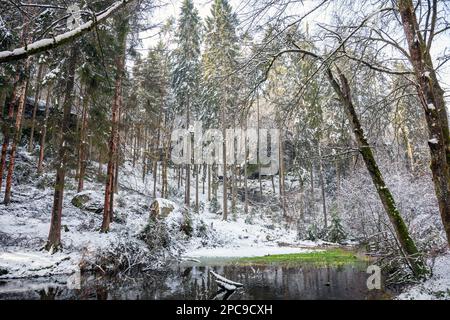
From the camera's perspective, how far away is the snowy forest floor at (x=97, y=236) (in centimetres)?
931

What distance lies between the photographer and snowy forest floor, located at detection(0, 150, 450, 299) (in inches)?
367

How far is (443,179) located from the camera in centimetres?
426

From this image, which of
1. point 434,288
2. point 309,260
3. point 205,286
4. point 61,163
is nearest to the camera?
point 434,288

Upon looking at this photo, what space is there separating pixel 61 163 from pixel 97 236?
341cm

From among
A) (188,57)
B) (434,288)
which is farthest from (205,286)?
(188,57)

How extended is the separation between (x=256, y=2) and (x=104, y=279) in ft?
28.8

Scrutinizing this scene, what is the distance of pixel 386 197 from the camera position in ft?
24.2

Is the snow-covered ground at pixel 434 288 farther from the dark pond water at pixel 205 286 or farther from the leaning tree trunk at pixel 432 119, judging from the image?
the leaning tree trunk at pixel 432 119

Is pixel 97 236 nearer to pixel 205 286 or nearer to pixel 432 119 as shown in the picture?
pixel 205 286

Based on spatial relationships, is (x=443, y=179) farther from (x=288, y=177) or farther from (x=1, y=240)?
(x=288, y=177)

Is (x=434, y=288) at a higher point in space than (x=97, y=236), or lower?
lower

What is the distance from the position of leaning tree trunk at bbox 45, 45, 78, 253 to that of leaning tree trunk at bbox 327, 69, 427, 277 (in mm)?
9369

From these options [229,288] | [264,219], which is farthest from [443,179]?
[264,219]

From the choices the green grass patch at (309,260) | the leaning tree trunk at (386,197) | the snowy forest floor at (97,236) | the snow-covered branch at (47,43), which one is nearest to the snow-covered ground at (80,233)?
the snowy forest floor at (97,236)
